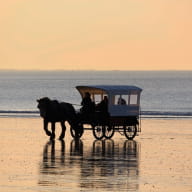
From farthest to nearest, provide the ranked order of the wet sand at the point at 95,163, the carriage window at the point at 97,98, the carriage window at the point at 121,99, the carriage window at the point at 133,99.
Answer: the carriage window at the point at 97,98 → the carriage window at the point at 133,99 → the carriage window at the point at 121,99 → the wet sand at the point at 95,163

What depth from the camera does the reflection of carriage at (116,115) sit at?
3806 cm

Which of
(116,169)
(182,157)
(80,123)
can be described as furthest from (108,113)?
(116,169)

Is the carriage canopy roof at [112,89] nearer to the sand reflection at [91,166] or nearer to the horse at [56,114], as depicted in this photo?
the horse at [56,114]

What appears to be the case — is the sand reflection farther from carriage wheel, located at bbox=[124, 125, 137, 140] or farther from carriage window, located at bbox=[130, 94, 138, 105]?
carriage window, located at bbox=[130, 94, 138, 105]

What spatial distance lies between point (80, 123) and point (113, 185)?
596 inches

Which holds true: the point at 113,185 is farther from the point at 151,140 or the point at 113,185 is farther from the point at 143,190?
the point at 151,140

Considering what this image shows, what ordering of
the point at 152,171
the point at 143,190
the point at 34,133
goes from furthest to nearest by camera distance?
the point at 34,133 < the point at 152,171 < the point at 143,190

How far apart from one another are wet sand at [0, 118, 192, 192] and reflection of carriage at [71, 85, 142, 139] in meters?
0.43

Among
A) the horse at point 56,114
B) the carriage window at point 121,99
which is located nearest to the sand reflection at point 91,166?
the horse at point 56,114

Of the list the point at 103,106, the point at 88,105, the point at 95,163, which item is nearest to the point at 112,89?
the point at 103,106

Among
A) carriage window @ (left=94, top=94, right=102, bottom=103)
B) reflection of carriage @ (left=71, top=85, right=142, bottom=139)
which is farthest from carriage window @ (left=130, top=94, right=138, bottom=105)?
carriage window @ (left=94, top=94, right=102, bottom=103)

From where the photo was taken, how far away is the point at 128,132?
3866cm

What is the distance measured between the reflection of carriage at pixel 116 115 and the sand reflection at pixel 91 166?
1.78m

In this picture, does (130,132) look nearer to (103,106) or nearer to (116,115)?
(116,115)
